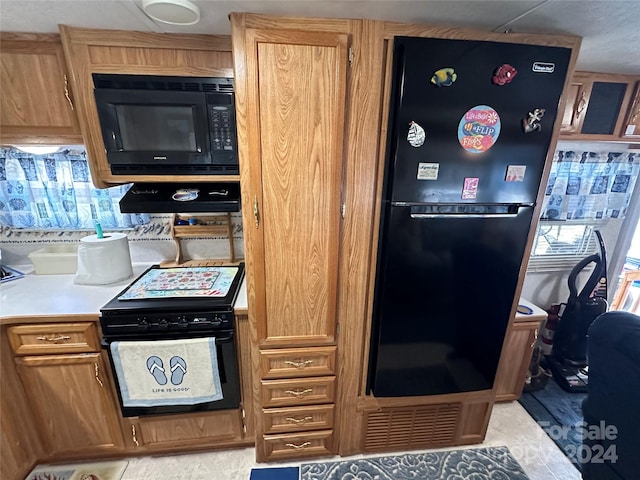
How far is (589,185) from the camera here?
2129 millimetres

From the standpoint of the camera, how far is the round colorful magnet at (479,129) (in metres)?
1.12

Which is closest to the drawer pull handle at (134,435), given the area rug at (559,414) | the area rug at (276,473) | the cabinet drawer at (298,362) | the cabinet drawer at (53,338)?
the cabinet drawer at (53,338)

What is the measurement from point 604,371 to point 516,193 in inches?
28.4

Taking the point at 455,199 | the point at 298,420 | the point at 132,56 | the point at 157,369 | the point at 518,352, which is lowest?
the point at 298,420

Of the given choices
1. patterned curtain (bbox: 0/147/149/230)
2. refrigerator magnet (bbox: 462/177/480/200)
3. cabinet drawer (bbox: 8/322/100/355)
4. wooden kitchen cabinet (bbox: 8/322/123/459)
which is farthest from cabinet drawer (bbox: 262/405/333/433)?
patterned curtain (bbox: 0/147/149/230)

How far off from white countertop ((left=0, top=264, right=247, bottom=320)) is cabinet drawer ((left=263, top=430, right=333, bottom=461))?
2.56 feet

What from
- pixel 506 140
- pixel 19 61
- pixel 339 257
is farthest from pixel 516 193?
pixel 19 61

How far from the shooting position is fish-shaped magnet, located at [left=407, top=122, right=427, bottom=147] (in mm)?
1116

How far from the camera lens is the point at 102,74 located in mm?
1294

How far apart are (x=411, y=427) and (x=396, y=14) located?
2.09 m

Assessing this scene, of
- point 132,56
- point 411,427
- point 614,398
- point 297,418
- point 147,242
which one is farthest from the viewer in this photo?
point 147,242

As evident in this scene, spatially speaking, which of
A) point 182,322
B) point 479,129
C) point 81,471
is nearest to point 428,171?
point 479,129

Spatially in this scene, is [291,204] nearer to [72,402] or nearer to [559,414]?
[72,402]

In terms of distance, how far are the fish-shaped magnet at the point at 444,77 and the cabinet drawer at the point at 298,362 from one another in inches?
50.2
